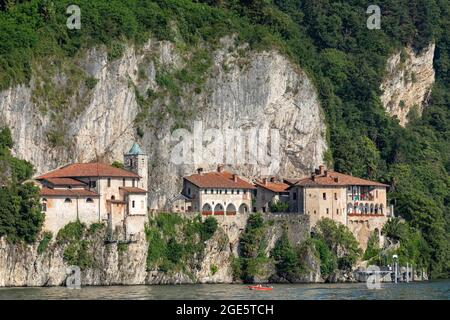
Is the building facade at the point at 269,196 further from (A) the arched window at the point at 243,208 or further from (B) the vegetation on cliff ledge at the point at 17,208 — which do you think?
(B) the vegetation on cliff ledge at the point at 17,208

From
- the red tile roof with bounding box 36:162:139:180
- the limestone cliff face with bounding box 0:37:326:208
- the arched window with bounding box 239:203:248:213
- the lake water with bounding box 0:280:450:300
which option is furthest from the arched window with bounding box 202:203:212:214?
the lake water with bounding box 0:280:450:300

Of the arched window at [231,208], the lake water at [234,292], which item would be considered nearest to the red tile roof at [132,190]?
the lake water at [234,292]

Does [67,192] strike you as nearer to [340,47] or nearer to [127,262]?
[127,262]

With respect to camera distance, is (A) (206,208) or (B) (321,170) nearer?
(A) (206,208)

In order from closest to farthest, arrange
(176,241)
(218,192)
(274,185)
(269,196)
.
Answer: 1. (176,241)
2. (218,192)
3. (269,196)
4. (274,185)

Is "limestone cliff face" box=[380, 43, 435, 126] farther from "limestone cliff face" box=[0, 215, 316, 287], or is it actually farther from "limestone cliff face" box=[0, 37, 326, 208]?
"limestone cliff face" box=[0, 215, 316, 287]

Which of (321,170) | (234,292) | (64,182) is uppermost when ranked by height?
(321,170)

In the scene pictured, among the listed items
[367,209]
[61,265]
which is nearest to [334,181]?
[367,209]

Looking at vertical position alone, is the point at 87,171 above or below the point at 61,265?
above
